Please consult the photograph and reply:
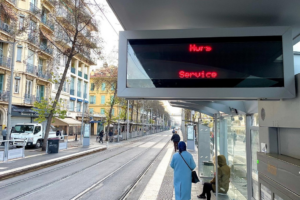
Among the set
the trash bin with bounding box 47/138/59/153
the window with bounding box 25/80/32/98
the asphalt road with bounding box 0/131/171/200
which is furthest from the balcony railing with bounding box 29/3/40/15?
the asphalt road with bounding box 0/131/171/200

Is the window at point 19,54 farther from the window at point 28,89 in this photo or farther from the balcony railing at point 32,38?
the balcony railing at point 32,38

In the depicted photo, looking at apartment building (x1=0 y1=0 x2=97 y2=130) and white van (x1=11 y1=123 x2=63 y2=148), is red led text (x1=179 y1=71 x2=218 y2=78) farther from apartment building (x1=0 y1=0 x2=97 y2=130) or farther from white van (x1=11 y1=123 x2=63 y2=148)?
white van (x1=11 y1=123 x2=63 y2=148)

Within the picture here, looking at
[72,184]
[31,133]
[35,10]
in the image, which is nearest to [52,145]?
[31,133]

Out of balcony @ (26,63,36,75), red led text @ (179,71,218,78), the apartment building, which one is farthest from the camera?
balcony @ (26,63,36,75)

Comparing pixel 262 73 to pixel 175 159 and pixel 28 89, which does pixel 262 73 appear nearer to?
pixel 175 159

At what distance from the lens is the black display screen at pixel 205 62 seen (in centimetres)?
263

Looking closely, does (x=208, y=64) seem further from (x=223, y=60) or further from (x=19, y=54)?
(x=19, y=54)

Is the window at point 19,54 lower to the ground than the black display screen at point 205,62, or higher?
higher

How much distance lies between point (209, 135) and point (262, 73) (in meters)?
7.53

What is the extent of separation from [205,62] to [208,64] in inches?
1.6

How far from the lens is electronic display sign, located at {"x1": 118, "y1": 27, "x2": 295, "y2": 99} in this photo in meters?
2.58

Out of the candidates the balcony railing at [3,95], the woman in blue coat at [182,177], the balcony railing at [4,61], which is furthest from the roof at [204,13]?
the balcony railing at [4,61]

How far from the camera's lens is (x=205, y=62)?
2.75 m

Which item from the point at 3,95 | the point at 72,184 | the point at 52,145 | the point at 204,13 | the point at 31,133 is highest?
the point at 3,95
